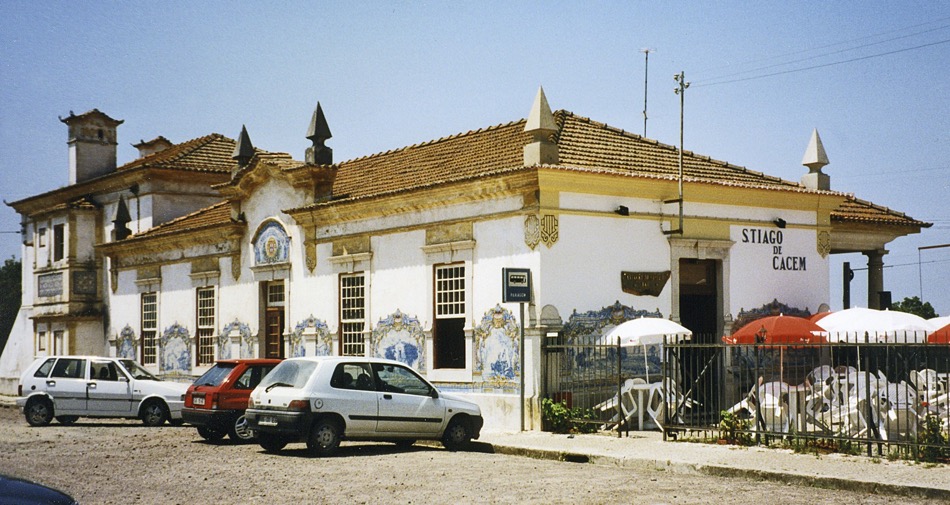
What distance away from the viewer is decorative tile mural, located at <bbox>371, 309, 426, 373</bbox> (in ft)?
73.3

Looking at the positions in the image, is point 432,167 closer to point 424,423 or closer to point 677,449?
point 424,423

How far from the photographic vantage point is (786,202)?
23.0 metres

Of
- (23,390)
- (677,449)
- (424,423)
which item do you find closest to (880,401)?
(677,449)

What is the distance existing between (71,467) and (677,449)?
8503 millimetres

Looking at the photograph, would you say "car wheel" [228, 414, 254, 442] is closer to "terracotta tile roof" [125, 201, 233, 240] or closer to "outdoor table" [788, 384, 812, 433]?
"outdoor table" [788, 384, 812, 433]

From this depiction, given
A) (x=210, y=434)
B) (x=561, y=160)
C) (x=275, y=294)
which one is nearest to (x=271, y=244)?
(x=275, y=294)

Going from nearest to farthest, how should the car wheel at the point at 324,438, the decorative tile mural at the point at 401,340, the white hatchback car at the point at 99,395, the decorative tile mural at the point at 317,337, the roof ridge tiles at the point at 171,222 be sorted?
the car wheel at the point at 324,438 → the decorative tile mural at the point at 401,340 → the white hatchback car at the point at 99,395 → the decorative tile mural at the point at 317,337 → the roof ridge tiles at the point at 171,222

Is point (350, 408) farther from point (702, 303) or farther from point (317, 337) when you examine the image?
point (317, 337)

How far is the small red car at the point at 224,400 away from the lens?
18562mm

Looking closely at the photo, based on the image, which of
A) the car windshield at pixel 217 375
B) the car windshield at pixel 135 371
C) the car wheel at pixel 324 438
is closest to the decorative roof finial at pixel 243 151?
the car windshield at pixel 135 371

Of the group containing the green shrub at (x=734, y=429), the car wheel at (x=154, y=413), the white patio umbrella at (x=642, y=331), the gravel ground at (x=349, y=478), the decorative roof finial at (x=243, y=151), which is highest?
the decorative roof finial at (x=243, y=151)

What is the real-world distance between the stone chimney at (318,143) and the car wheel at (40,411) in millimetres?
7786

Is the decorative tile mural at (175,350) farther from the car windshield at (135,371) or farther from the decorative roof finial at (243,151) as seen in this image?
the car windshield at (135,371)

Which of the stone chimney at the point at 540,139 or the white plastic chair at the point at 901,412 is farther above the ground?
the stone chimney at the point at 540,139
